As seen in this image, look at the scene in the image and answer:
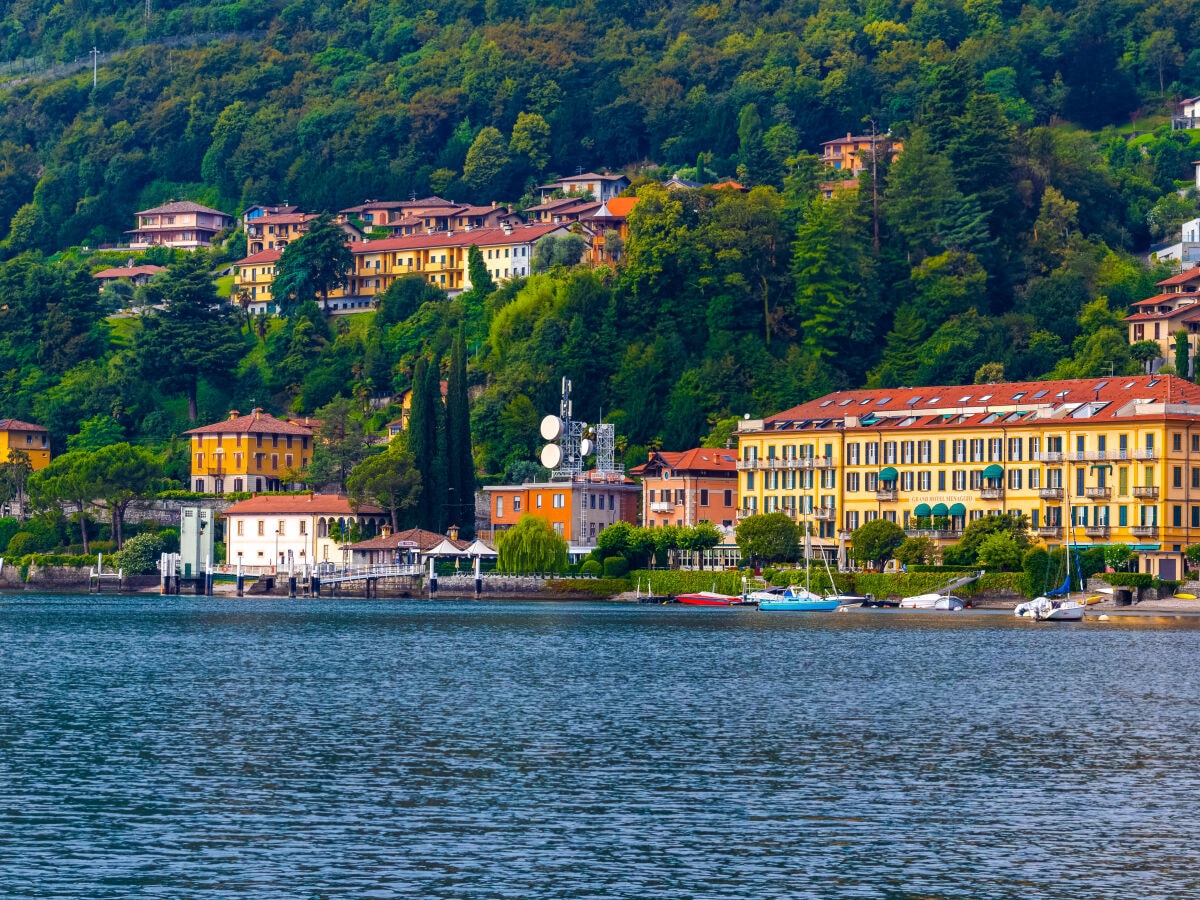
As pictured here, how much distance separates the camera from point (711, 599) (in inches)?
4665

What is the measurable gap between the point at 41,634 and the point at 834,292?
73114mm

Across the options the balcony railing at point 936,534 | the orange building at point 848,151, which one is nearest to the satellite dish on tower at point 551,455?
the balcony railing at point 936,534

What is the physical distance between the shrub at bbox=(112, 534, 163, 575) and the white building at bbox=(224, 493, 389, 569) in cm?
566

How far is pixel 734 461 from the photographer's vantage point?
13288 centimetres

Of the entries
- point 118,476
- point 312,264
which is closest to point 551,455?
point 118,476

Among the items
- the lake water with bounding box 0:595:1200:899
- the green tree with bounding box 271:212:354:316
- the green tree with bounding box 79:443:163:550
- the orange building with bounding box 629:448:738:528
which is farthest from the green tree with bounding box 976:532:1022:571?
the green tree with bounding box 271:212:354:316

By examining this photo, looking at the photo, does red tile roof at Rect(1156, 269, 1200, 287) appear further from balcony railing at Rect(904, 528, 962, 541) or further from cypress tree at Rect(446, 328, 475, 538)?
cypress tree at Rect(446, 328, 475, 538)

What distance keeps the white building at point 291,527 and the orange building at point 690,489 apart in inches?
703

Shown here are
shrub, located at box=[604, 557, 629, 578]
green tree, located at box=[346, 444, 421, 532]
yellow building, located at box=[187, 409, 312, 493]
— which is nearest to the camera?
shrub, located at box=[604, 557, 629, 578]

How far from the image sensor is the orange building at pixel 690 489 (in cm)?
13038

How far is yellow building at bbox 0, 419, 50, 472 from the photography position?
161625 mm

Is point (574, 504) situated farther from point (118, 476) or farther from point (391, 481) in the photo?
point (118, 476)

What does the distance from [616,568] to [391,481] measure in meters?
14.9

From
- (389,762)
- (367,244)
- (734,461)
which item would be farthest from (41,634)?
(367,244)
